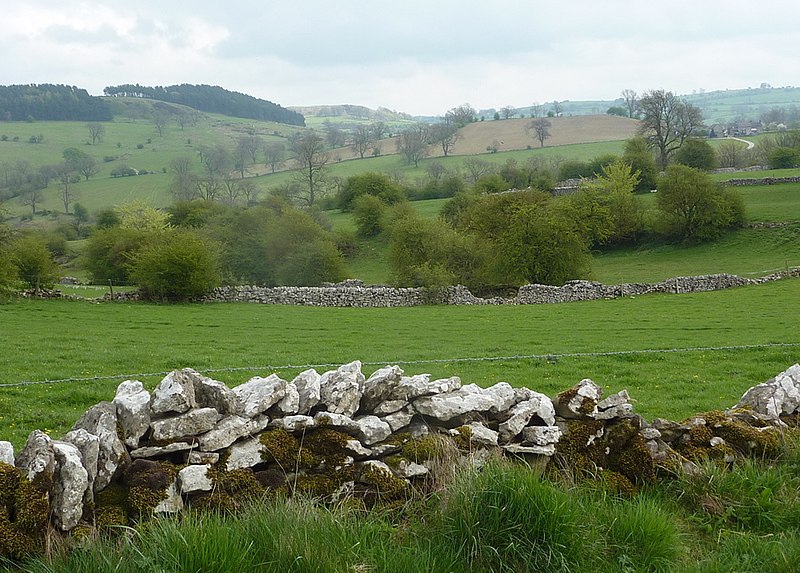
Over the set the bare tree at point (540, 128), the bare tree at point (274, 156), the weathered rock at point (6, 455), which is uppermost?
the bare tree at point (540, 128)

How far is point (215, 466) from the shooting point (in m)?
6.18

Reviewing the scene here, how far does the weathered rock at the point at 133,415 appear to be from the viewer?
6175mm

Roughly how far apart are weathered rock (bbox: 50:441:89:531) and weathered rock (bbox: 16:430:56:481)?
7 centimetres

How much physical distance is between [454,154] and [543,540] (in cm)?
14114

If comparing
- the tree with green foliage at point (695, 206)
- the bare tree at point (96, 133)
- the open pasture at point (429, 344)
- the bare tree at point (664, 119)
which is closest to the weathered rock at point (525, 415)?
the open pasture at point (429, 344)

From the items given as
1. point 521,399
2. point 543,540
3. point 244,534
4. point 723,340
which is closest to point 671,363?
point 723,340

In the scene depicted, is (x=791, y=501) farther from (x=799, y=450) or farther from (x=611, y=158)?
(x=611, y=158)

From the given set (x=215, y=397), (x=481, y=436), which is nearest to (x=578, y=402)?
(x=481, y=436)

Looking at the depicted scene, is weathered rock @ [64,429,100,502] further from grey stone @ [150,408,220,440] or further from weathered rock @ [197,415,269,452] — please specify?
weathered rock @ [197,415,269,452]

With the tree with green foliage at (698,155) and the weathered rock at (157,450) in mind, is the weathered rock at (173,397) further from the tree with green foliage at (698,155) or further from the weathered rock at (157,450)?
the tree with green foliage at (698,155)

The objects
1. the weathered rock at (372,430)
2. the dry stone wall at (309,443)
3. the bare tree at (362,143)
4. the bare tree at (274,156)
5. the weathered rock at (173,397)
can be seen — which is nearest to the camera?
the dry stone wall at (309,443)

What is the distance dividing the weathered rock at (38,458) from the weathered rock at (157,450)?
74cm

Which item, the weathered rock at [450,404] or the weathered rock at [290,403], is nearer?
the weathered rock at [290,403]

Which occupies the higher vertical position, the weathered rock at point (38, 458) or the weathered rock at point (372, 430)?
the weathered rock at point (38, 458)
